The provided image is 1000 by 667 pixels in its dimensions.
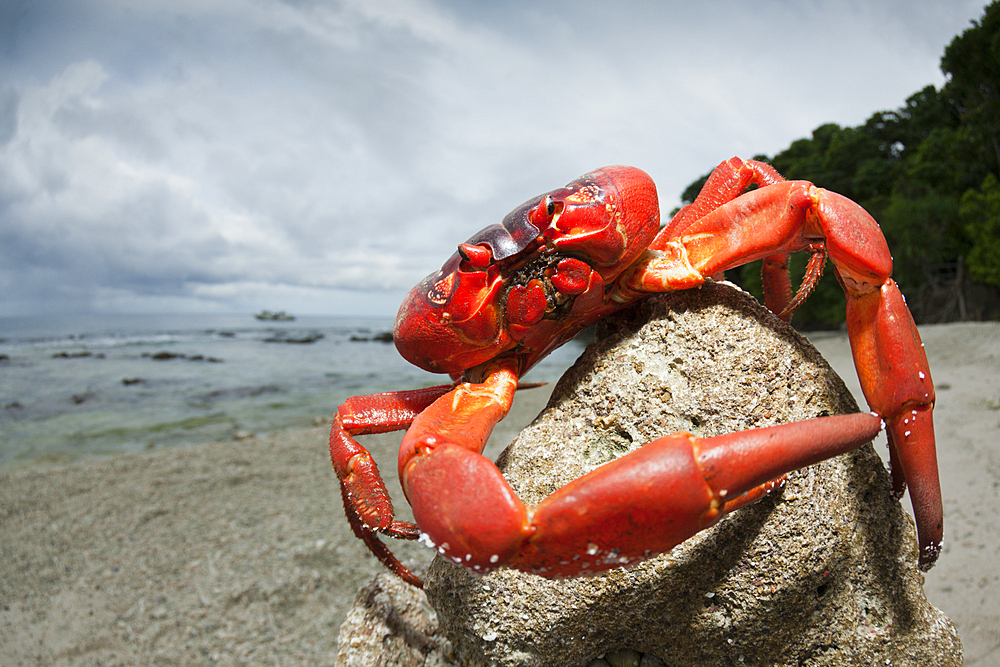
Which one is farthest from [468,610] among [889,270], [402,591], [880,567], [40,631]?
[40,631]

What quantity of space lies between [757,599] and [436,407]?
1294mm

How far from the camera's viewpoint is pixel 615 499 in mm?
1156

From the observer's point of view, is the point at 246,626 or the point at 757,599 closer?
the point at 757,599

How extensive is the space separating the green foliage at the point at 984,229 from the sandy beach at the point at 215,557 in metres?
10.6

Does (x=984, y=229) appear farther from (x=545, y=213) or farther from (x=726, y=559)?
(x=545, y=213)

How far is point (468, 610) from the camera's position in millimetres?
1871

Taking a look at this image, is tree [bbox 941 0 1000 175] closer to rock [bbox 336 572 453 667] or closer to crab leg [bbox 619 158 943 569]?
crab leg [bbox 619 158 943 569]

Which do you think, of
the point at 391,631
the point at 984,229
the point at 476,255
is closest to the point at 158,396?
the point at 391,631

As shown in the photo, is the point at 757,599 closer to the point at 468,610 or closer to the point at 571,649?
the point at 571,649

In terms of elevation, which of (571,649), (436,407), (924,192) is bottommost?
(571,649)

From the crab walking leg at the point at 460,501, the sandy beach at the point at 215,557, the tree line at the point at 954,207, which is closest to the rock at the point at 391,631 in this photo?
the sandy beach at the point at 215,557

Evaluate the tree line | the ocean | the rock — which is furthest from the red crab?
the tree line

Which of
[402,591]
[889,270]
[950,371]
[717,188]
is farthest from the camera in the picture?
[950,371]

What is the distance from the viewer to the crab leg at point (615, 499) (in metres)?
1.16
